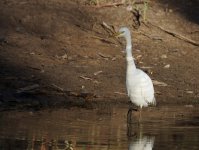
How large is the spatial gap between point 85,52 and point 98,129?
18.1 ft

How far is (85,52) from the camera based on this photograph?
16.2m

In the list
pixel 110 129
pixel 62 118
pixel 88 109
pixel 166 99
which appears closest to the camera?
pixel 110 129

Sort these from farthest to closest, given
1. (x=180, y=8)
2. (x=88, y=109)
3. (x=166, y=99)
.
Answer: (x=180, y=8), (x=166, y=99), (x=88, y=109)

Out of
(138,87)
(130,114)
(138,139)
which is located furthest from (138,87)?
(138,139)

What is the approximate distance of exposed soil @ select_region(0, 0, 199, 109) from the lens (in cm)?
1388

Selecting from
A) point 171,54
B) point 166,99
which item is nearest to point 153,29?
point 171,54

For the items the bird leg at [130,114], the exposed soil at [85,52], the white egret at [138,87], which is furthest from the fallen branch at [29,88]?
the white egret at [138,87]

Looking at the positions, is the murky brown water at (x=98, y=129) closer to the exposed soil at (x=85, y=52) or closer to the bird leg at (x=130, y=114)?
the bird leg at (x=130, y=114)

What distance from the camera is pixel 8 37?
1647 cm

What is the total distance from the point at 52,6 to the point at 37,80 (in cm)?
461

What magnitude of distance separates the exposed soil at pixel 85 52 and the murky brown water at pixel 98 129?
91 cm

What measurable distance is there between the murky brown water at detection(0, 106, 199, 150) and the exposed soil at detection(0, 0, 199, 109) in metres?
0.91

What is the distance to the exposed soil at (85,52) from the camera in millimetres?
13875

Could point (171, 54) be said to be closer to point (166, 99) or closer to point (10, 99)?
point (166, 99)
